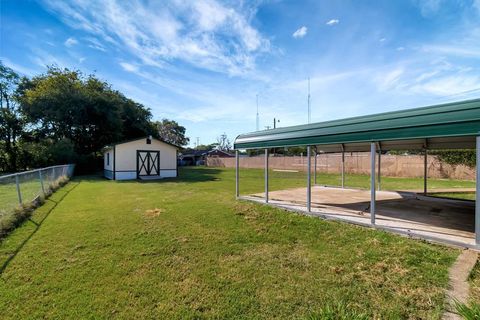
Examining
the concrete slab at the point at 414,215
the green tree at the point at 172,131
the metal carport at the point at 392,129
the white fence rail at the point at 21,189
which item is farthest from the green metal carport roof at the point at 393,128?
the green tree at the point at 172,131

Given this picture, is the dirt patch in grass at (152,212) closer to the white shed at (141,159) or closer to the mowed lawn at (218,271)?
the mowed lawn at (218,271)

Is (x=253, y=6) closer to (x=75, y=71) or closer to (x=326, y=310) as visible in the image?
(x=326, y=310)

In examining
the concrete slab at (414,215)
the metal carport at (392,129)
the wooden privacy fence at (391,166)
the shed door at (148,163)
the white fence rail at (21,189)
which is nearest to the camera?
the metal carport at (392,129)

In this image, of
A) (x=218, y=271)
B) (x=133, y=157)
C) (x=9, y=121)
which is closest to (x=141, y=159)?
(x=133, y=157)

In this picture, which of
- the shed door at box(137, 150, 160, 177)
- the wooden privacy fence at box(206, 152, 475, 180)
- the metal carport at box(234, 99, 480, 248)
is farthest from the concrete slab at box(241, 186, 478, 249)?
the shed door at box(137, 150, 160, 177)

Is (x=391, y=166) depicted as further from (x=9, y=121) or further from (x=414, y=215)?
(x=9, y=121)

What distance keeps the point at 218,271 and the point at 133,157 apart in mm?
15836

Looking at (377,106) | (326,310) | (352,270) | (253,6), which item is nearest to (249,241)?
(352,270)

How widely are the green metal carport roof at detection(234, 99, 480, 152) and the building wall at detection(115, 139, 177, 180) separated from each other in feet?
42.7

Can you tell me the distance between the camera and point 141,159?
17.5 metres

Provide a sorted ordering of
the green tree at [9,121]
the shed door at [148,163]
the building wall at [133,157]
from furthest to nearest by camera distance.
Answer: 1. the green tree at [9,121]
2. the shed door at [148,163]
3. the building wall at [133,157]

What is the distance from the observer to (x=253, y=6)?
8852 millimetres

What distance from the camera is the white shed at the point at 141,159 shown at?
16.5m

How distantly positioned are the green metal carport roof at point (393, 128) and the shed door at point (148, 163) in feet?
42.8
